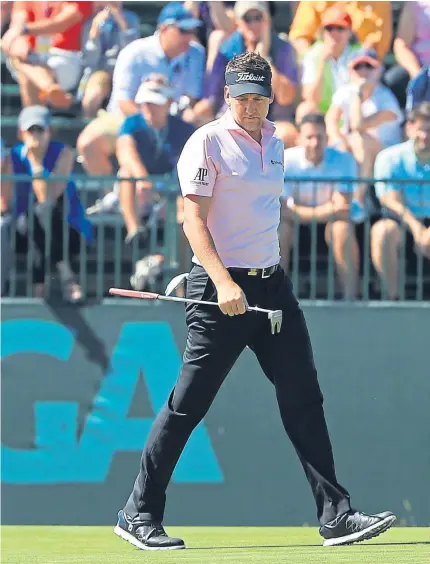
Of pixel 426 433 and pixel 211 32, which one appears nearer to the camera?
pixel 426 433

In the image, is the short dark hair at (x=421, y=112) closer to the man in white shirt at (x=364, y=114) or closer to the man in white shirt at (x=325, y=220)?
the man in white shirt at (x=364, y=114)

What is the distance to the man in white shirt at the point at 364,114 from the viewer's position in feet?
31.2

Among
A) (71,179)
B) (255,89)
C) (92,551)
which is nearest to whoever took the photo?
(255,89)

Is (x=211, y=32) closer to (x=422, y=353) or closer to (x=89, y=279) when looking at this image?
(x=89, y=279)

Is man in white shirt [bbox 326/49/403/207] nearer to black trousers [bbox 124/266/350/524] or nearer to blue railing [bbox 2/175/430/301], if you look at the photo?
blue railing [bbox 2/175/430/301]

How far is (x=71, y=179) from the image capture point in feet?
27.7

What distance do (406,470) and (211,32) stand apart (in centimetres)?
410

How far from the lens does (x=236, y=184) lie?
202 inches

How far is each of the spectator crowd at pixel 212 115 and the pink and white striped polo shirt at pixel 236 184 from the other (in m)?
3.11

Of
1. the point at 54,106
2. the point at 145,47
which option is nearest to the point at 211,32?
the point at 145,47

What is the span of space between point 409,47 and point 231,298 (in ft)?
19.2

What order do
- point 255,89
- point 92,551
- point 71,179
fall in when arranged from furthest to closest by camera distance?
1. point 71,179
2. point 92,551
3. point 255,89

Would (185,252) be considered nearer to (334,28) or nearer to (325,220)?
(325,220)

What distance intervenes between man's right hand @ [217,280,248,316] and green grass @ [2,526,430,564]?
965 mm
